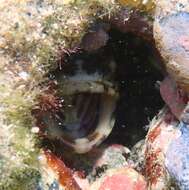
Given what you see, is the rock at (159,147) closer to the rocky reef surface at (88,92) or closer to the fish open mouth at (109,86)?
the rocky reef surface at (88,92)

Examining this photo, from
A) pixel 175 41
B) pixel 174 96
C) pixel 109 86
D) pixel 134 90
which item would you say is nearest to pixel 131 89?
pixel 134 90

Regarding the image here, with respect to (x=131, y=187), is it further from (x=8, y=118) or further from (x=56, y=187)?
(x=8, y=118)

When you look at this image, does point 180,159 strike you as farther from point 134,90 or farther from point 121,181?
point 134,90

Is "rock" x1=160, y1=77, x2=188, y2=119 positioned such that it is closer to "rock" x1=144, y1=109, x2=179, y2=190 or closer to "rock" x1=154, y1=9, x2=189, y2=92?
"rock" x1=144, y1=109, x2=179, y2=190

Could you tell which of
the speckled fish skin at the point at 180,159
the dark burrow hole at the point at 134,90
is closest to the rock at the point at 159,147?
the speckled fish skin at the point at 180,159

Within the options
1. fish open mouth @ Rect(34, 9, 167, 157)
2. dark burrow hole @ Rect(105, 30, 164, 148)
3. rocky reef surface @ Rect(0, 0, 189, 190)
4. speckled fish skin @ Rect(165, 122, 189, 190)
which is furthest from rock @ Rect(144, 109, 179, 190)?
dark burrow hole @ Rect(105, 30, 164, 148)

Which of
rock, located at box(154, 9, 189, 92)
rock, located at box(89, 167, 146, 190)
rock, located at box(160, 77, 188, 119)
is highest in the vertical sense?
rock, located at box(154, 9, 189, 92)
